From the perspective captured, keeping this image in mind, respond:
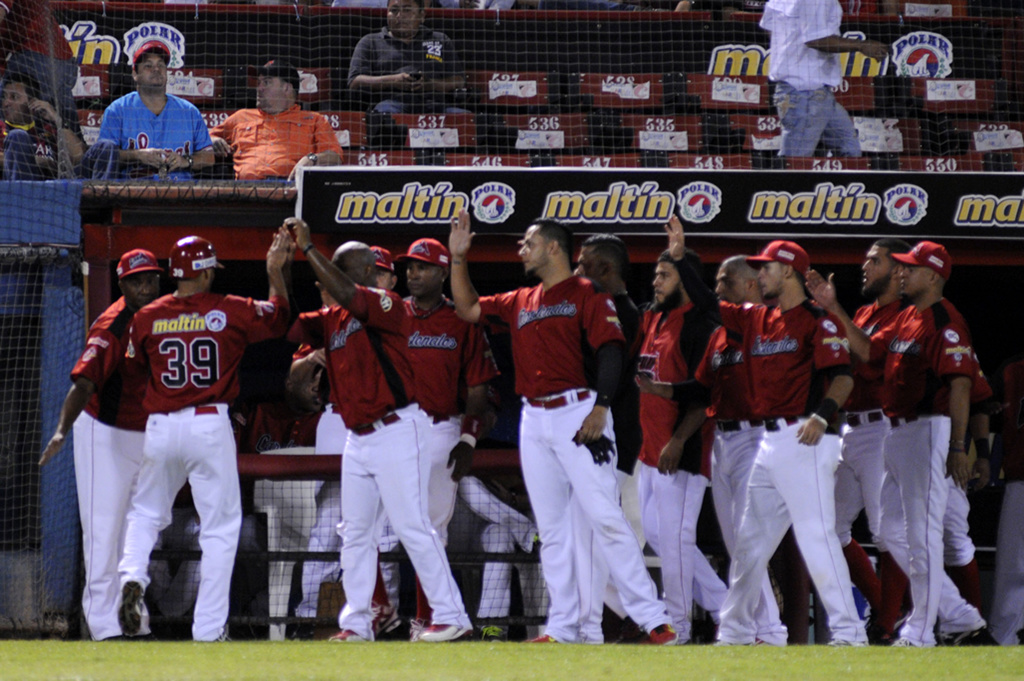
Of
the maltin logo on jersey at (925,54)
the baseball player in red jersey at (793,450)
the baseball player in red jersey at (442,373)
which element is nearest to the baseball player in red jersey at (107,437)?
the baseball player in red jersey at (442,373)

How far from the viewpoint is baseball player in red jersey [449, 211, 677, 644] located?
16.9ft

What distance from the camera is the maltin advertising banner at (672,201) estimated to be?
259 inches

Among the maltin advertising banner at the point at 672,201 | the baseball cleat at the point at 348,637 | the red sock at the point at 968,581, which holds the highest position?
the maltin advertising banner at the point at 672,201

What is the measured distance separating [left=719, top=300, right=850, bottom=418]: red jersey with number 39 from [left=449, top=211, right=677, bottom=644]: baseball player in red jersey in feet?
2.19

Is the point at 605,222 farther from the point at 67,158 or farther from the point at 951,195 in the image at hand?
the point at 67,158

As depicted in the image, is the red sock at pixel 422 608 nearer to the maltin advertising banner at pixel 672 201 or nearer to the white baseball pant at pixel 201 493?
the white baseball pant at pixel 201 493

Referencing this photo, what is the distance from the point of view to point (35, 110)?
22.9 ft

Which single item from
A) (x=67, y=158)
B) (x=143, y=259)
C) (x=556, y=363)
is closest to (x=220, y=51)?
(x=67, y=158)

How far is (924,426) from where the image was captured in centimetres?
576

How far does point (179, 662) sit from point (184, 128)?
4.00m

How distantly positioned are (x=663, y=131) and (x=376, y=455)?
4.95 meters

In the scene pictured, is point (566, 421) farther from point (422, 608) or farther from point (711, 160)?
point (711, 160)

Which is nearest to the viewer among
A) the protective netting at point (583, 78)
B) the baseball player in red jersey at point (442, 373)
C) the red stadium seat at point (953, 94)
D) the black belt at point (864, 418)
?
the baseball player in red jersey at point (442, 373)

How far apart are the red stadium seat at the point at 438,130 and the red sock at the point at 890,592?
14.0 feet
